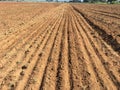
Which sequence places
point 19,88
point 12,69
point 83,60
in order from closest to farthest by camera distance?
point 19,88 → point 12,69 → point 83,60

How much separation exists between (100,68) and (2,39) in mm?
6215

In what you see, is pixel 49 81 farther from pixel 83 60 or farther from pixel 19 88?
pixel 83 60

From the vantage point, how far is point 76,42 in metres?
12.5

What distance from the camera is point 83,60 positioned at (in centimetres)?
955

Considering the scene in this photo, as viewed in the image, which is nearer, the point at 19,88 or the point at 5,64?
the point at 19,88

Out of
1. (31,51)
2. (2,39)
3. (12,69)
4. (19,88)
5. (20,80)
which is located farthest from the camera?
(2,39)

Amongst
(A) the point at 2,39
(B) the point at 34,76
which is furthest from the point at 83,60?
(A) the point at 2,39

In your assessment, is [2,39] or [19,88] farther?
[2,39]

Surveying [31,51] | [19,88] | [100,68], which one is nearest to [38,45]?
[31,51]

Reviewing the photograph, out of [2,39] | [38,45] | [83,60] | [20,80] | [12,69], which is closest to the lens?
[20,80]

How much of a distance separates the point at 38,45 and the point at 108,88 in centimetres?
552

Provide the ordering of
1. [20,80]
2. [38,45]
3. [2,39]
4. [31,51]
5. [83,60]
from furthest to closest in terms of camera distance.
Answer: [2,39] < [38,45] < [31,51] < [83,60] < [20,80]

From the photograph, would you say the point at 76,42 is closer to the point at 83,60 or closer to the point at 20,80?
the point at 83,60

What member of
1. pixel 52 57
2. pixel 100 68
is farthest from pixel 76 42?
pixel 100 68
